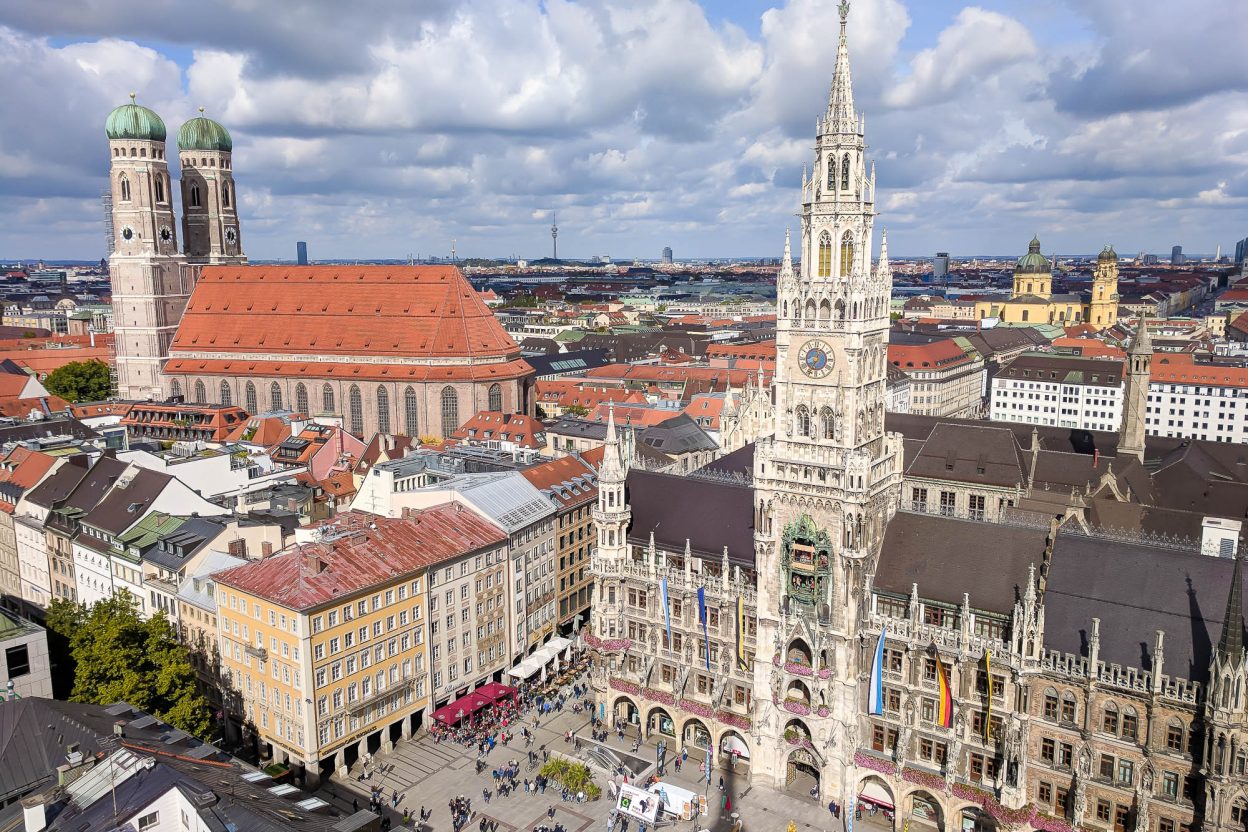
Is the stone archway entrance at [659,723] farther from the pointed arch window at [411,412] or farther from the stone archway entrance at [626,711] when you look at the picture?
the pointed arch window at [411,412]

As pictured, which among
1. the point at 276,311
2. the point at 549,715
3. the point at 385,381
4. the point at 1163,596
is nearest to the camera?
the point at 1163,596

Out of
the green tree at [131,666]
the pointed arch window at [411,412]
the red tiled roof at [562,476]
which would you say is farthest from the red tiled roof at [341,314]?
the green tree at [131,666]

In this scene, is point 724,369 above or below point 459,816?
above

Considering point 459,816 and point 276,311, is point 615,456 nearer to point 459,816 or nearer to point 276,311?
point 459,816

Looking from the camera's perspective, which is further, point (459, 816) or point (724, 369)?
point (724, 369)

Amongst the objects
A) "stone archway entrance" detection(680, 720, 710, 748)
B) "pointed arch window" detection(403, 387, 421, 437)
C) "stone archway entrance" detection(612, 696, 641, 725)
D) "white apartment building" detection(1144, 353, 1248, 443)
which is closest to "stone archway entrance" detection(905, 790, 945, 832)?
"stone archway entrance" detection(680, 720, 710, 748)

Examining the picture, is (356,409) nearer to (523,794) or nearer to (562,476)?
(562,476)

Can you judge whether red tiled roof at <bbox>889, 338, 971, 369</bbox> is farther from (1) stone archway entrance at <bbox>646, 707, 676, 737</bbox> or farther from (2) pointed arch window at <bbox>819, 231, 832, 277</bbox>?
(2) pointed arch window at <bbox>819, 231, 832, 277</bbox>

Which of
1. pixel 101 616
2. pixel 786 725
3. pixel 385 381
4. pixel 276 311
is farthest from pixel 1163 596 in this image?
pixel 276 311
